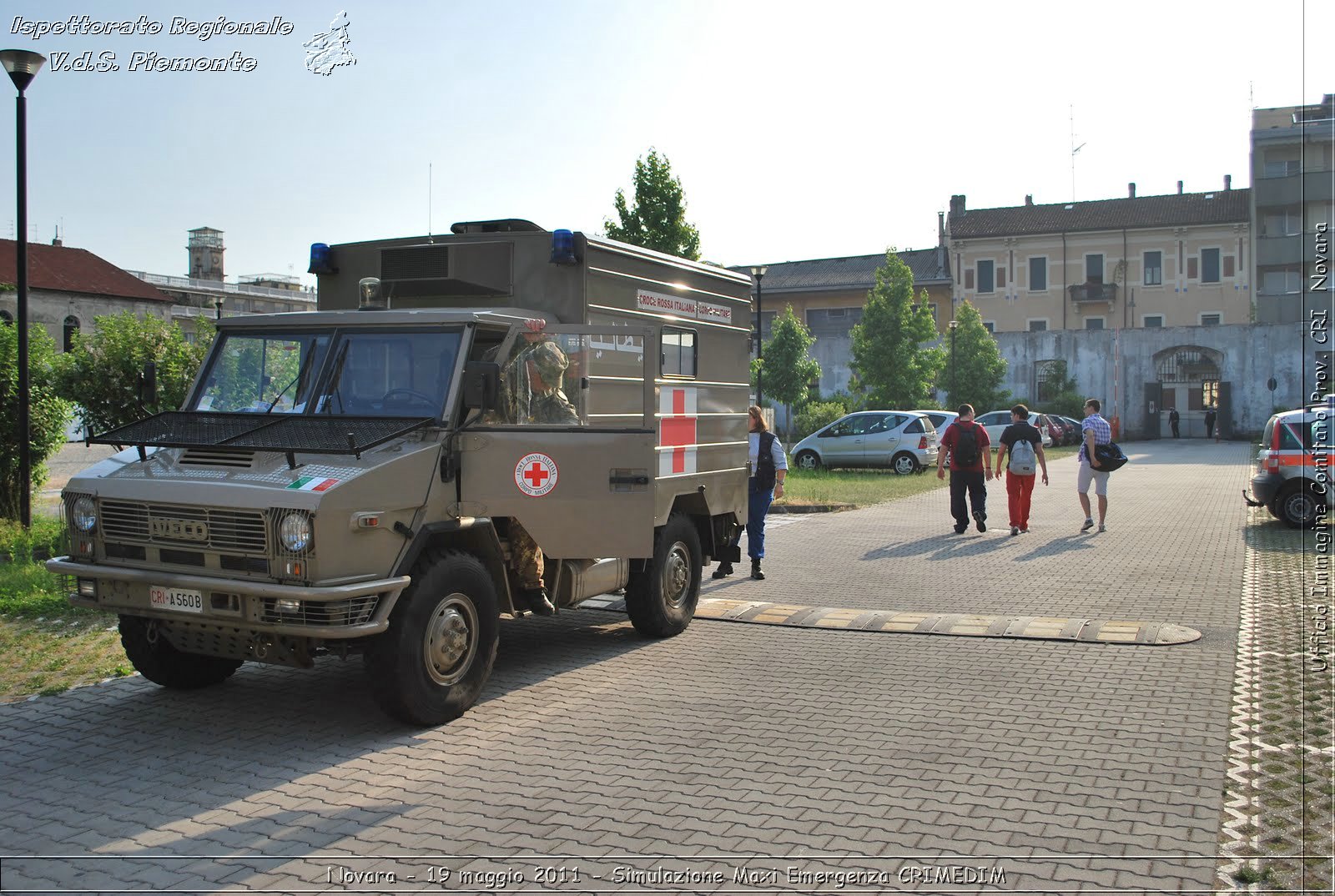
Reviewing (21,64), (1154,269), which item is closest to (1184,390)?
(1154,269)

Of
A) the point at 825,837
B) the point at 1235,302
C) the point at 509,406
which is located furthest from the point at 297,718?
the point at 1235,302

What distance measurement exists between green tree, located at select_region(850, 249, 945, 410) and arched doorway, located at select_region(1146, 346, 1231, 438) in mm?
13493

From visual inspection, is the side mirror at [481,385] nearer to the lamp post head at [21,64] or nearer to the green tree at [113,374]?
the lamp post head at [21,64]

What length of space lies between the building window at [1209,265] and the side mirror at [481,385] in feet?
225

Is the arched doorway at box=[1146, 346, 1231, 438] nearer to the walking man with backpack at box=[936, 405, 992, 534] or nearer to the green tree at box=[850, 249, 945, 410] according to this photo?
the green tree at box=[850, 249, 945, 410]

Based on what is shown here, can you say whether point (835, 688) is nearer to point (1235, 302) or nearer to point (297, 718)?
point (297, 718)

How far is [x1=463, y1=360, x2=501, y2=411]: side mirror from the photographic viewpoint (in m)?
6.80

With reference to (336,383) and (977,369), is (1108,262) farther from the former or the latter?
(336,383)

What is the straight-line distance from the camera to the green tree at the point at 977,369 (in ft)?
165

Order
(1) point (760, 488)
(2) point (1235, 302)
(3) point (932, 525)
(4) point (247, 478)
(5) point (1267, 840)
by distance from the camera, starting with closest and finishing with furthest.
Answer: (5) point (1267, 840)
(4) point (247, 478)
(1) point (760, 488)
(3) point (932, 525)
(2) point (1235, 302)

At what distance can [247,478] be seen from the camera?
6.36 m

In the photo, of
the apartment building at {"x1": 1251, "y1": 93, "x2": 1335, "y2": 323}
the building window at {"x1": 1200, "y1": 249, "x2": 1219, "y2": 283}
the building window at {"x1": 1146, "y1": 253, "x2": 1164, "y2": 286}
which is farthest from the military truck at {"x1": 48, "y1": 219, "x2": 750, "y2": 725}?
the building window at {"x1": 1200, "y1": 249, "x2": 1219, "y2": 283}

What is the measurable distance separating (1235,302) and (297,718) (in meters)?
69.4

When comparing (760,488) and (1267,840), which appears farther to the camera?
(760,488)
